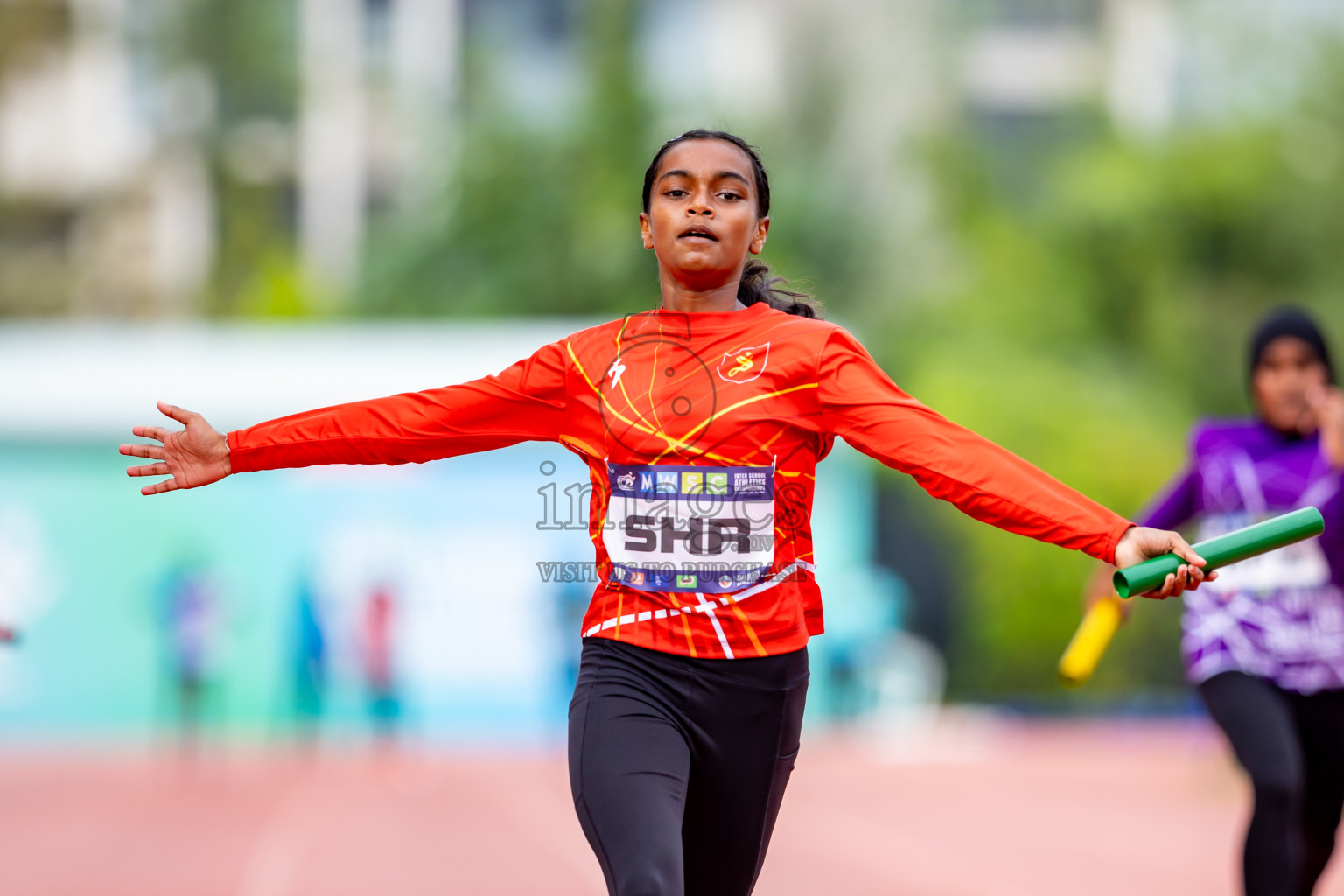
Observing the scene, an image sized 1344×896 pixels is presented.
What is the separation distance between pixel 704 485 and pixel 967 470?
24.4 inches

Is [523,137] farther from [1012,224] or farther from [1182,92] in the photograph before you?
[1182,92]

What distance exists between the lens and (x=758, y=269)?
4.39 meters

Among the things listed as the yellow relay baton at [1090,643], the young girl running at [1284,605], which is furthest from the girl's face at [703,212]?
the young girl running at [1284,605]

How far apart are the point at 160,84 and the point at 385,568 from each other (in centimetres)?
2661

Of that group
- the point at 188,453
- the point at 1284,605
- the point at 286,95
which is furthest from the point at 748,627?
the point at 286,95

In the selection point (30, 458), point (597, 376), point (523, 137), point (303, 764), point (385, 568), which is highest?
point (523, 137)

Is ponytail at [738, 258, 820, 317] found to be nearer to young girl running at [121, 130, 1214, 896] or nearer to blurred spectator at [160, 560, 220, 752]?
young girl running at [121, 130, 1214, 896]

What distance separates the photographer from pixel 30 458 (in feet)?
62.2

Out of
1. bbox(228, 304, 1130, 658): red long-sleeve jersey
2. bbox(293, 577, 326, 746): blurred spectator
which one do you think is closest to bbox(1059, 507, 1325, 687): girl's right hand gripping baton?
bbox(228, 304, 1130, 658): red long-sleeve jersey

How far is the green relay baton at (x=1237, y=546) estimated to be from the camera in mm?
3521

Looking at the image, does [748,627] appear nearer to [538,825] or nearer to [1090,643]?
[1090,643]

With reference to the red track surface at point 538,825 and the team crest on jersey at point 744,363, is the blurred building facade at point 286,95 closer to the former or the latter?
the red track surface at point 538,825

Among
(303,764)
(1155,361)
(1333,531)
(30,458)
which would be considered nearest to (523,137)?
(1155,361)

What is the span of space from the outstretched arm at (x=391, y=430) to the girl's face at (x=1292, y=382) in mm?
2823
